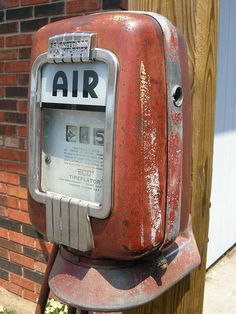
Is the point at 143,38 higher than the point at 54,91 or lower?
higher

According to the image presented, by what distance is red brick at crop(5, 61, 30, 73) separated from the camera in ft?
8.77

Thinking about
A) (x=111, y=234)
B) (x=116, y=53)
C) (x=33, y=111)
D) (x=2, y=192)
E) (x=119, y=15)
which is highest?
(x=119, y=15)

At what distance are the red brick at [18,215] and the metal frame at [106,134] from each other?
1.57 meters

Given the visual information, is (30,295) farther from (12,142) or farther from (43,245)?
(12,142)

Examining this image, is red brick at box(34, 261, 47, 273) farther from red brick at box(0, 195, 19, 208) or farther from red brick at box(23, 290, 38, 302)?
red brick at box(0, 195, 19, 208)

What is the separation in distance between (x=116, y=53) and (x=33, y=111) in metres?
0.35

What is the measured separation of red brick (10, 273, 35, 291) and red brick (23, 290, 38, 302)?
0.03 meters

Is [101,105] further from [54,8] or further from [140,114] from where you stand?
[54,8]

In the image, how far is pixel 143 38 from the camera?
1.10 m

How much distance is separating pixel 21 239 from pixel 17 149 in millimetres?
628

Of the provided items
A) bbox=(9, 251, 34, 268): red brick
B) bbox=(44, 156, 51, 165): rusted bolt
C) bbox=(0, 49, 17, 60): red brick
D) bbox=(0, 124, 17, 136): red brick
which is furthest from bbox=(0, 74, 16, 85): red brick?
bbox=(44, 156, 51, 165): rusted bolt

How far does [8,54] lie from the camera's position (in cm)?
278

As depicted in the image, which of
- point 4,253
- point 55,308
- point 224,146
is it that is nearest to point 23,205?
point 4,253

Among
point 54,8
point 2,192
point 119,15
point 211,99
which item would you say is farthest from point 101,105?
point 2,192
